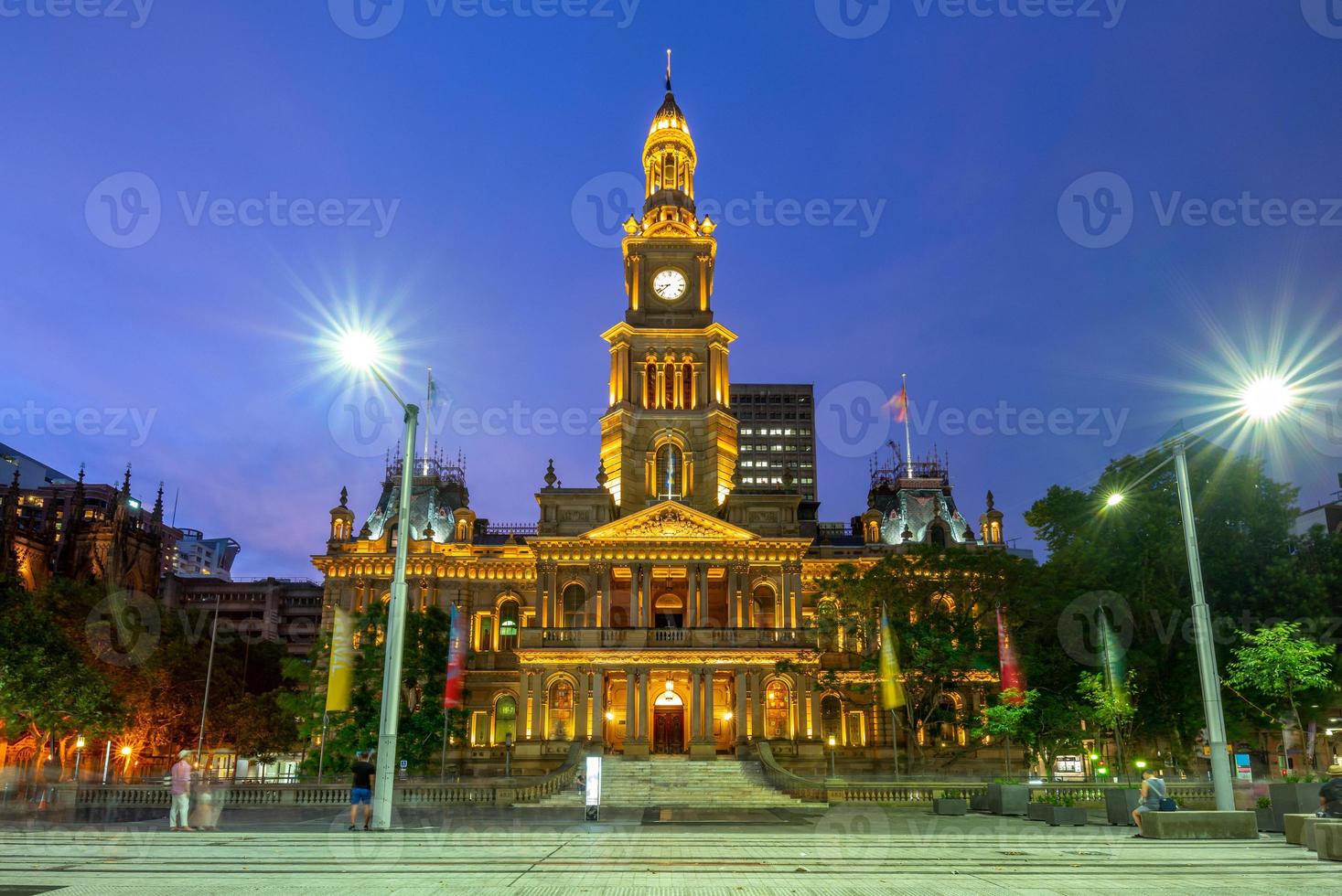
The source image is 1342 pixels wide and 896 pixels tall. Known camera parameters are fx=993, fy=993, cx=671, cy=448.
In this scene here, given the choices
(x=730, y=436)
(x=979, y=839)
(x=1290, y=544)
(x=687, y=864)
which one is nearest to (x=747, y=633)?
(x=730, y=436)

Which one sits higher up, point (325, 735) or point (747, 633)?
point (747, 633)

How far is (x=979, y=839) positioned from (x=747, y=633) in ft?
116

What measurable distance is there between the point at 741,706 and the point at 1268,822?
34403mm

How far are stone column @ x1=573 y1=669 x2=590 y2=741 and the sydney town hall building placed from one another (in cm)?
9

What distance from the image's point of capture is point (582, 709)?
182 feet

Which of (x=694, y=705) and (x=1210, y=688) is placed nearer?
(x=1210, y=688)

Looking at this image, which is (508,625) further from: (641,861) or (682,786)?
(641,861)

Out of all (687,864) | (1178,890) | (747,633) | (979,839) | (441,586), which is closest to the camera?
(1178,890)

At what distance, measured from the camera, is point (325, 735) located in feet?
166

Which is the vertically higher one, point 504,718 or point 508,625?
point 508,625

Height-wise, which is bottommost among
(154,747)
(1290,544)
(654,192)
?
(154,747)

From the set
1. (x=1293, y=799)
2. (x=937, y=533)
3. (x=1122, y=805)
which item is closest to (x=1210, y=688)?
(x=1293, y=799)

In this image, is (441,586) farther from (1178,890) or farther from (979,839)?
(1178,890)

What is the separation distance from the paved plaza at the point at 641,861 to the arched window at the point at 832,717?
37891 mm
